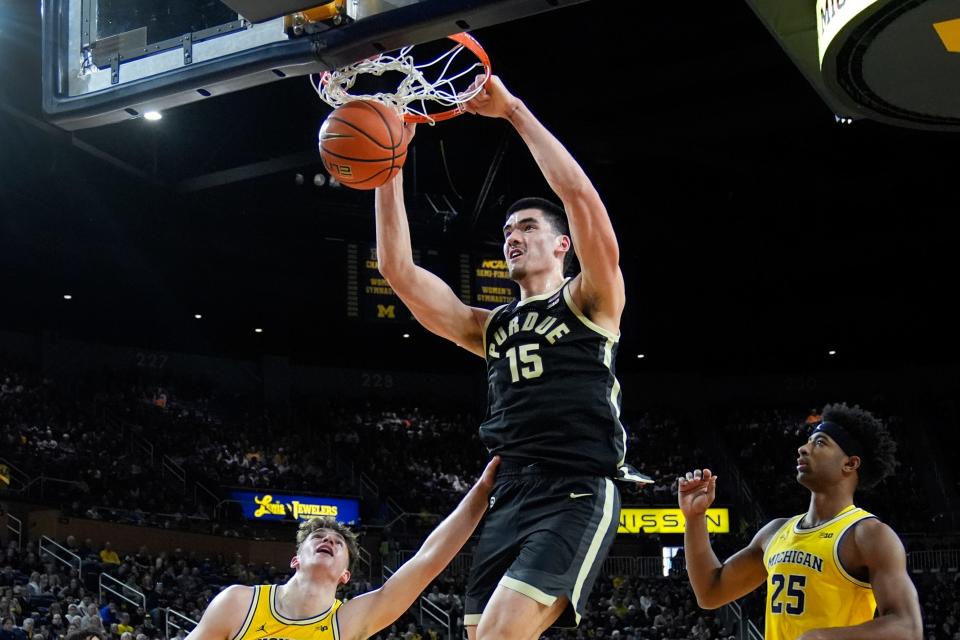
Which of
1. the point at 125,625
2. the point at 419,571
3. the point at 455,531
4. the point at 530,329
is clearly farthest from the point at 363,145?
the point at 125,625

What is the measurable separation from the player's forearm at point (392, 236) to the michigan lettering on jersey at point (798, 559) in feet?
6.19

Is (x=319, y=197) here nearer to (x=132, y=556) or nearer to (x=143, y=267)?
(x=143, y=267)

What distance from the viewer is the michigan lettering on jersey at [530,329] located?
3.99m

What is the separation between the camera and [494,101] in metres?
4.10

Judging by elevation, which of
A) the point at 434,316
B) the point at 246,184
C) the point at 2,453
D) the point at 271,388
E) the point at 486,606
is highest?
the point at 246,184

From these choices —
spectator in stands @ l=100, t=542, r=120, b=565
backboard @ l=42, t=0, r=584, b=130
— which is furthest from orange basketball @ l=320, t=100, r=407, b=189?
spectator in stands @ l=100, t=542, r=120, b=565

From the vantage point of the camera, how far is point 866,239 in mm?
25266

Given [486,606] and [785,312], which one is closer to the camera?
[486,606]

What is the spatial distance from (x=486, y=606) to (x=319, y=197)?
18.9m

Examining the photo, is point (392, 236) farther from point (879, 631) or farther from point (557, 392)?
A: point (879, 631)

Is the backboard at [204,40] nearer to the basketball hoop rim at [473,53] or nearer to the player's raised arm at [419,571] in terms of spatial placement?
the basketball hoop rim at [473,53]

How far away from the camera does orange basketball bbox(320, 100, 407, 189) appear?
4.46 m

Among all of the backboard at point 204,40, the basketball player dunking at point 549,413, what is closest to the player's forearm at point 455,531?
the basketball player dunking at point 549,413

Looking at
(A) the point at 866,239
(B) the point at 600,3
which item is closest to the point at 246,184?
(B) the point at 600,3
